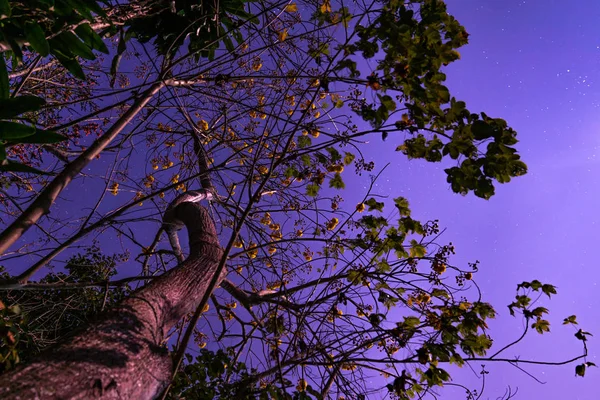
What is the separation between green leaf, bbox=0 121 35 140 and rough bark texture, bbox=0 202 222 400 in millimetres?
739

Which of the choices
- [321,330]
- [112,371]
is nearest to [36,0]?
[112,371]

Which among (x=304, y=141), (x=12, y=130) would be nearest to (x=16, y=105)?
(x=12, y=130)

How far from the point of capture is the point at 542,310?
6.55 feet

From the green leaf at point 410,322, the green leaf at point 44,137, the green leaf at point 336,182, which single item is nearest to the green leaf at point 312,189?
the green leaf at point 336,182

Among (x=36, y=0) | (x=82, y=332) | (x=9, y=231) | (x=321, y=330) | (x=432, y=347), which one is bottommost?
(x=82, y=332)

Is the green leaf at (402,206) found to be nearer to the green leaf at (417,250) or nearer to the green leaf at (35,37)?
the green leaf at (417,250)

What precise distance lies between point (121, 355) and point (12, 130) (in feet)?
3.07

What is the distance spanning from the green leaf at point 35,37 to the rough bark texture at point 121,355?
1.15 meters

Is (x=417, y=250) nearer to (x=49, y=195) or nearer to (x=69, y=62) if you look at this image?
(x=49, y=195)

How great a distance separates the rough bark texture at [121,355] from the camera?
945mm

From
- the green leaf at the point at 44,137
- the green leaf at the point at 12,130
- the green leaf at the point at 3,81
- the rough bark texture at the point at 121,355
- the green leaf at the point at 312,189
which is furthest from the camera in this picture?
the green leaf at the point at 312,189

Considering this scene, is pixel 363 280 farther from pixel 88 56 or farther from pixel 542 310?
pixel 88 56

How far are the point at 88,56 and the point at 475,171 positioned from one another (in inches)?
79.3

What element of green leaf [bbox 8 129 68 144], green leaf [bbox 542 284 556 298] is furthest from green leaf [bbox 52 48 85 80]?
green leaf [bbox 542 284 556 298]
